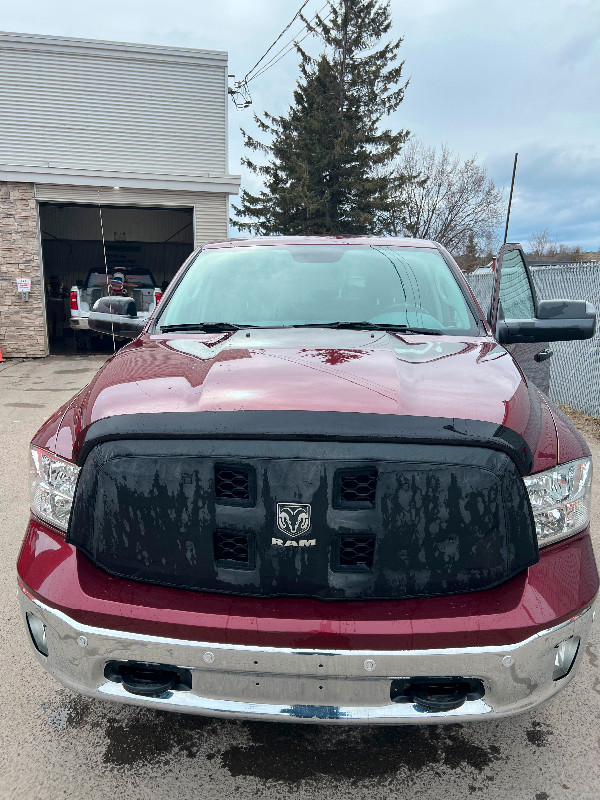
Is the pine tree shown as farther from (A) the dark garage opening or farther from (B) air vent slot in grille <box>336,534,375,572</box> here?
(B) air vent slot in grille <box>336,534,375,572</box>

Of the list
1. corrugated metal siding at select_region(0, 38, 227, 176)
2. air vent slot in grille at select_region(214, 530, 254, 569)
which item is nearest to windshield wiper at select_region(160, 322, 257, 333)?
air vent slot in grille at select_region(214, 530, 254, 569)

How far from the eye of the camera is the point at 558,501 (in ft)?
5.80

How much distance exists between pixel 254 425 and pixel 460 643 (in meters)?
0.79

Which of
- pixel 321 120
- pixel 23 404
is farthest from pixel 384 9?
pixel 23 404

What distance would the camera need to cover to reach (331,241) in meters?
3.35

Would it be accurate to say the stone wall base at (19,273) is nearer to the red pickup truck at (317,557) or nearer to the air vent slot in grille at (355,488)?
the red pickup truck at (317,557)

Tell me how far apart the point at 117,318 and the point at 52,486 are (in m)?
1.75

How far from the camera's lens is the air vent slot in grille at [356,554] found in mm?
1591

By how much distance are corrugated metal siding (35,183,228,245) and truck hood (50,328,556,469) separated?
1203 centimetres

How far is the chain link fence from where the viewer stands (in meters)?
7.47

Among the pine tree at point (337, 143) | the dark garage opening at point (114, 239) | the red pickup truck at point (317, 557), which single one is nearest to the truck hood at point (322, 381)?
the red pickup truck at point (317, 557)

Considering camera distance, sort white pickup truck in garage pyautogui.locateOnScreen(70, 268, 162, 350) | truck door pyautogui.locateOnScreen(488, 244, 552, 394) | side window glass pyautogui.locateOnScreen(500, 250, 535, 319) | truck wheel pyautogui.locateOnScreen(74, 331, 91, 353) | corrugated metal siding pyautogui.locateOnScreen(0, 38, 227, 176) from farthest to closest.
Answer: truck wheel pyautogui.locateOnScreen(74, 331, 91, 353)
corrugated metal siding pyautogui.locateOnScreen(0, 38, 227, 176)
white pickup truck in garage pyautogui.locateOnScreen(70, 268, 162, 350)
side window glass pyautogui.locateOnScreen(500, 250, 535, 319)
truck door pyautogui.locateOnScreen(488, 244, 552, 394)

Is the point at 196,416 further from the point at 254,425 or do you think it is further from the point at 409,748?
the point at 409,748

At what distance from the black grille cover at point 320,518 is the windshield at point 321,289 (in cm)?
119
